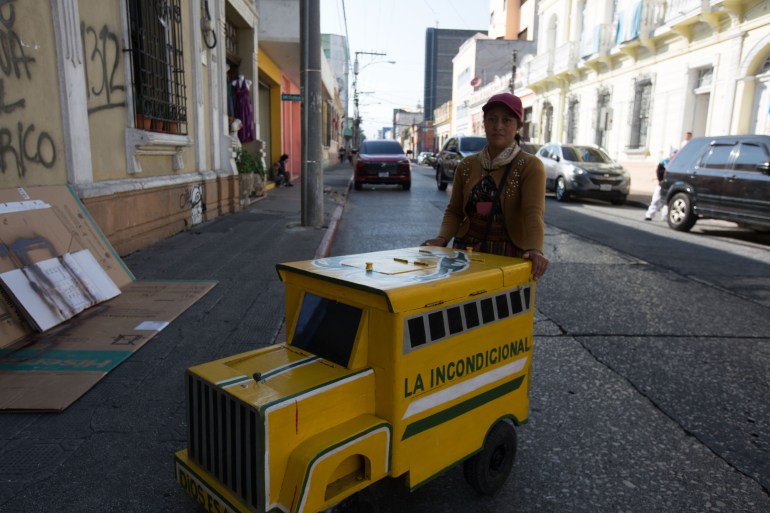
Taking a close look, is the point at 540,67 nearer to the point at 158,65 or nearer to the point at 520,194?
the point at 158,65

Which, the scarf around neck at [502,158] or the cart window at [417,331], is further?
the scarf around neck at [502,158]

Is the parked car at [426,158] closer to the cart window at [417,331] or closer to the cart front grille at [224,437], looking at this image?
the cart window at [417,331]

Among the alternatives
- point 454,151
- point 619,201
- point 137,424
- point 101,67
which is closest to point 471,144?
point 454,151

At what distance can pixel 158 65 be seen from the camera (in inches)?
313

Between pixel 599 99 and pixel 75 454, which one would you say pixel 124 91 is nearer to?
pixel 75 454

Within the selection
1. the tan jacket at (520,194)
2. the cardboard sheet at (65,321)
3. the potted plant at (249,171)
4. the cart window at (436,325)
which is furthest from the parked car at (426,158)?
the cart window at (436,325)

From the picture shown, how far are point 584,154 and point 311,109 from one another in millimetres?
11016

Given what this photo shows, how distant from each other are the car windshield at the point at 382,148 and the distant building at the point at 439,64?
99977mm

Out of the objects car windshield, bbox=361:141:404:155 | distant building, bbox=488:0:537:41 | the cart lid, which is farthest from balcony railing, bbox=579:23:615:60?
distant building, bbox=488:0:537:41

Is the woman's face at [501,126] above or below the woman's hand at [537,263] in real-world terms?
above

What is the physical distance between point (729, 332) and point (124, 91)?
718 cm

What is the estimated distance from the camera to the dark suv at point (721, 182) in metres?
9.56

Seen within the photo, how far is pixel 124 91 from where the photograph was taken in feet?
22.5

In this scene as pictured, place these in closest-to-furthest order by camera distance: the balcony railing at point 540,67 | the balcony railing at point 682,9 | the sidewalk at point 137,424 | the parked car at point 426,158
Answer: the sidewalk at point 137,424, the balcony railing at point 682,9, the balcony railing at point 540,67, the parked car at point 426,158
